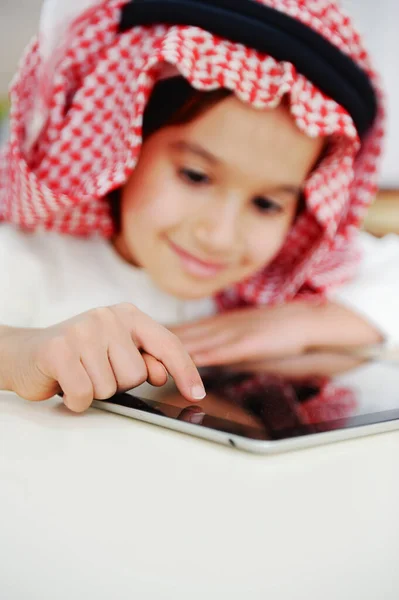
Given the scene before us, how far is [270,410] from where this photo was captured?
0.28 m

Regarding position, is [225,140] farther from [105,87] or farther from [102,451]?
[102,451]

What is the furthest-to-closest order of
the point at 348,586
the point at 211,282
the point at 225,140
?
the point at 211,282, the point at 225,140, the point at 348,586

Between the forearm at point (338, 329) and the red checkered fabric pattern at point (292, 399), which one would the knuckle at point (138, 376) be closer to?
the red checkered fabric pattern at point (292, 399)

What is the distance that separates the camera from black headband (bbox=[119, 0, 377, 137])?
0.45 metres

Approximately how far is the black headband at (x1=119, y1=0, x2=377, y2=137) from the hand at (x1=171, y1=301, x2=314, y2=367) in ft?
0.77

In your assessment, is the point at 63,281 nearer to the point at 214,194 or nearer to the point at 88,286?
the point at 88,286

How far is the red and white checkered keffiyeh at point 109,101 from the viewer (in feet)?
1.48

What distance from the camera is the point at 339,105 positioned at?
50 centimetres

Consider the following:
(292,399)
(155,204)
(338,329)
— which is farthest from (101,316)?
(338,329)

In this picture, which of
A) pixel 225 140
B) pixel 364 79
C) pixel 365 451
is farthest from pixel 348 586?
pixel 364 79

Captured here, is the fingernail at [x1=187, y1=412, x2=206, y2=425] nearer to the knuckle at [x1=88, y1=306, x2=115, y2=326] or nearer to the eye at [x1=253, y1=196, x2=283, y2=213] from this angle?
the knuckle at [x1=88, y1=306, x2=115, y2=326]

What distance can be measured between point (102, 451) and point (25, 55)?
43 centimetres

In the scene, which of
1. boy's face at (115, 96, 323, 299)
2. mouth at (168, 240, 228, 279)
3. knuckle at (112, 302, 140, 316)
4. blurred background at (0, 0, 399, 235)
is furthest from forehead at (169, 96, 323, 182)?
blurred background at (0, 0, 399, 235)

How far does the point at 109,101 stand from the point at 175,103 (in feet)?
0.22
